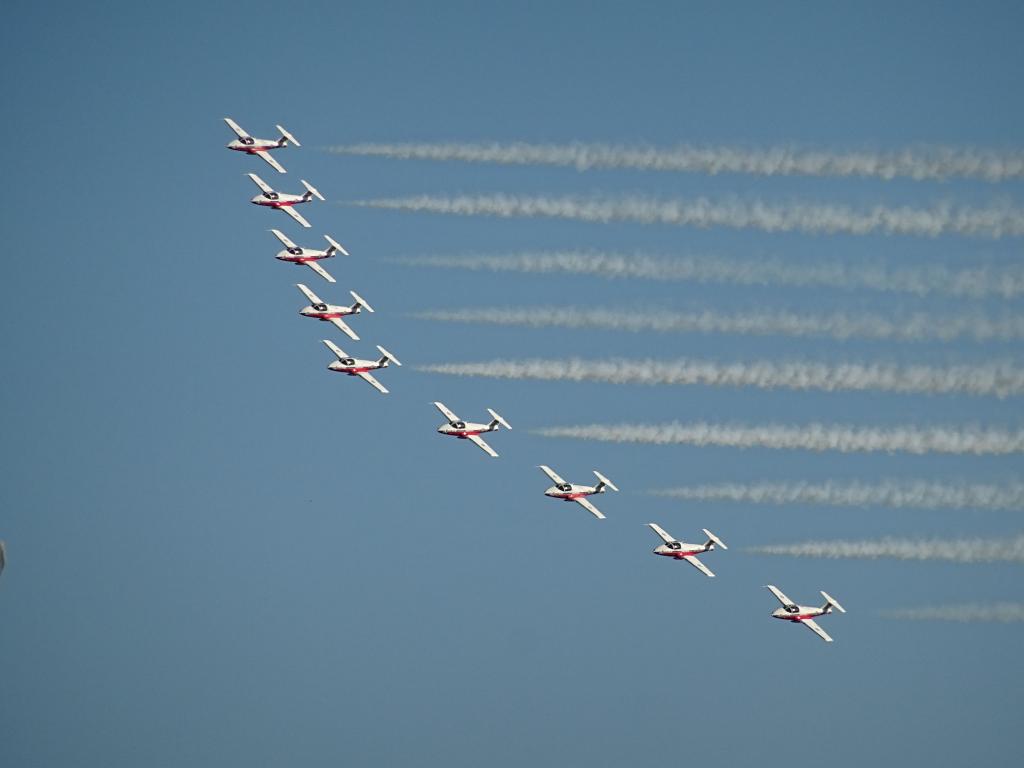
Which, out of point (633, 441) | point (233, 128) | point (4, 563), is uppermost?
point (233, 128)

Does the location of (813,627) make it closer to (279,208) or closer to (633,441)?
(633,441)

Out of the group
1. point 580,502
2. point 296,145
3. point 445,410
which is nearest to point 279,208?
point 296,145

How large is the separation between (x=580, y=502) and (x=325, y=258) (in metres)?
22.2

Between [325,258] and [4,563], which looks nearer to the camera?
[4,563]

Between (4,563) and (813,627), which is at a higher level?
(813,627)

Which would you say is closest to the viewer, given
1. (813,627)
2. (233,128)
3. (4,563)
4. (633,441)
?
(4,563)

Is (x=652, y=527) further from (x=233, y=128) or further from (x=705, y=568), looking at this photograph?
(x=233, y=128)

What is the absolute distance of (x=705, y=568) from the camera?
140 meters

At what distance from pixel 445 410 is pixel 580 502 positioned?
9691 millimetres

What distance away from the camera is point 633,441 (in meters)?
125

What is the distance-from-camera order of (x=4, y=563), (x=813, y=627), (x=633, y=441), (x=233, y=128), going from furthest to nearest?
1. (x=233, y=128)
2. (x=813, y=627)
3. (x=633, y=441)
4. (x=4, y=563)

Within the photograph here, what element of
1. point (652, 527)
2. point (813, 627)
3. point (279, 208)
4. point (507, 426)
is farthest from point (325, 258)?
point (813, 627)

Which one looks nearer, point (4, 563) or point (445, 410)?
point (4, 563)

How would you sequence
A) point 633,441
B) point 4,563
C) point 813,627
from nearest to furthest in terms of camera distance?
point 4,563
point 633,441
point 813,627
